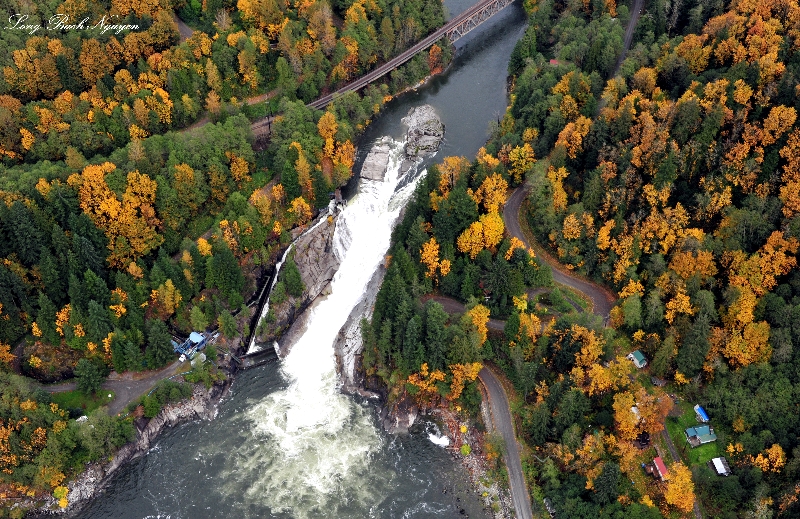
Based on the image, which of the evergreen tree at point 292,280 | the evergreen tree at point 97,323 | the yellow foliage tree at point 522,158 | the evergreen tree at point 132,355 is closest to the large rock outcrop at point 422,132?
the yellow foliage tree at point 522,158

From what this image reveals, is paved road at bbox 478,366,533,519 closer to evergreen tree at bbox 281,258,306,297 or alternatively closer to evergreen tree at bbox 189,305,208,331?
evergreen tree at bbox 281,258,306,297

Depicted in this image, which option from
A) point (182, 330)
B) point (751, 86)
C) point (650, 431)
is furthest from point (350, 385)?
point (751, 86)

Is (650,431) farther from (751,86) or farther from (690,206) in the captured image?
(751,86)

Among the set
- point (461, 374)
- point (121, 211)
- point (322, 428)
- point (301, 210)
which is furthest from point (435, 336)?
point (121, 211)

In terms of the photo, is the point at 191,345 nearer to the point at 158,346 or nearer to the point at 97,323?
the point at 158,346

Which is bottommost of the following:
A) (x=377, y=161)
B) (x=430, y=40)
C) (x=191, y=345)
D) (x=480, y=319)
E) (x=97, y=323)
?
(x=480, y=319)
